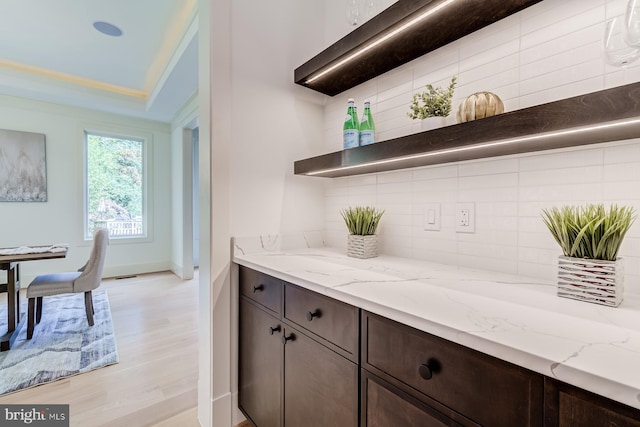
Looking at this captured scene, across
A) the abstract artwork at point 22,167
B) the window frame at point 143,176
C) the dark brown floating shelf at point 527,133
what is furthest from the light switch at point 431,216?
the abstract artwork at point 22,167

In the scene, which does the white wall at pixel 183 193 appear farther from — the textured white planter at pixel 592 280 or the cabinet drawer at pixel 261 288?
the textured white planter at pixel 592 280

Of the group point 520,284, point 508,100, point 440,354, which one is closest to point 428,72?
point 508,100

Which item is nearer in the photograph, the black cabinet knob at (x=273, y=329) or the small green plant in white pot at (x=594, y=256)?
the small green plant in white pot at (x=594, y=256)

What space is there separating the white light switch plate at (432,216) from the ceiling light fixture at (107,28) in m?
3.22

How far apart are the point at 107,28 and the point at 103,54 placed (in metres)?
0.59

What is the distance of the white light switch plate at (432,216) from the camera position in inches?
50.8

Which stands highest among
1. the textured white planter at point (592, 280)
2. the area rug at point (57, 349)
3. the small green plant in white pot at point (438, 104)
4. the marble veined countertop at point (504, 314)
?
the small green plant in white pot at point (438, 104)

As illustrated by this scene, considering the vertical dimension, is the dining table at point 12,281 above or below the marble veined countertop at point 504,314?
below

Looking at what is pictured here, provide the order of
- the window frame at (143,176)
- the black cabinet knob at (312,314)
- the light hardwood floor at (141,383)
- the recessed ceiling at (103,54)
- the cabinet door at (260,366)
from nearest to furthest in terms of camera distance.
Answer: the black cabinet knob at (312,314) → the cabinet door at (260,366) → the light hardwood floor at (141,383) → the recessed ceiling at (103,54) → the window frame at (143,176)

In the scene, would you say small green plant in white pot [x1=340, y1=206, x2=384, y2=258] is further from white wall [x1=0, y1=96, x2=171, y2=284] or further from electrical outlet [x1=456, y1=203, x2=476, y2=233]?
white wall [x1=0, y1=96, x2=171, y2=284]

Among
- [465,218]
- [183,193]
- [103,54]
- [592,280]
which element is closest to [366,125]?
[465,218]

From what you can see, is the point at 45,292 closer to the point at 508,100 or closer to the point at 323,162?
the point at 323,162

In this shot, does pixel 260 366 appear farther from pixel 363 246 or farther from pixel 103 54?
pixel 103 54

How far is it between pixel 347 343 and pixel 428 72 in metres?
1.23
